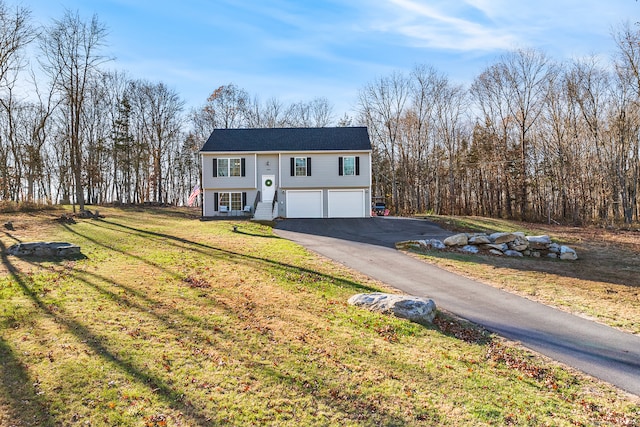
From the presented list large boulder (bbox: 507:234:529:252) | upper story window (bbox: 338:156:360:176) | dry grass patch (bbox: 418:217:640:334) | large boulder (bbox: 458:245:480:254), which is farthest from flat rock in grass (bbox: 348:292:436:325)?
upper story window (bbox: 338:156:360:176)

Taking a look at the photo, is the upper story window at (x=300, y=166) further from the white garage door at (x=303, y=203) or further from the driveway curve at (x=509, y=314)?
the driveway curve at (x=509, y=314)

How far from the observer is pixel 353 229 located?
69.1 ft

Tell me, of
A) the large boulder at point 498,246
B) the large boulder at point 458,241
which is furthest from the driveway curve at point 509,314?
the large boulder at point 498,246

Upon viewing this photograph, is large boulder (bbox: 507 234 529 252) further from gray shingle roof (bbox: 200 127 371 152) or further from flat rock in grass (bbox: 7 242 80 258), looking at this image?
flat rock in grass (bbox: 7 242 80 258)

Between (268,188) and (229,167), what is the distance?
314 cm

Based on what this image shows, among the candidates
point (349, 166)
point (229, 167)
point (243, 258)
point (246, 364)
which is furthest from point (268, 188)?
point (246, 364)

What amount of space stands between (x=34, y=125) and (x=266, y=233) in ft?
94.3

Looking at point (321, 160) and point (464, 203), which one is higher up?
point (321, 160)

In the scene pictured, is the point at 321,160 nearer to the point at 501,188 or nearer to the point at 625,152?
the point at 501,188

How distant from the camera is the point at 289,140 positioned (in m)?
27.5

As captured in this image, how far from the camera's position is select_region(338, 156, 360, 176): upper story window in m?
25.9

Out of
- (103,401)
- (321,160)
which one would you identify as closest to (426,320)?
(103,401)

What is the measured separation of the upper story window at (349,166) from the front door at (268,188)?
4697 mm

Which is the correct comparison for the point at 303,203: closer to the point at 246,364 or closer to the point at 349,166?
the point at 349,166
